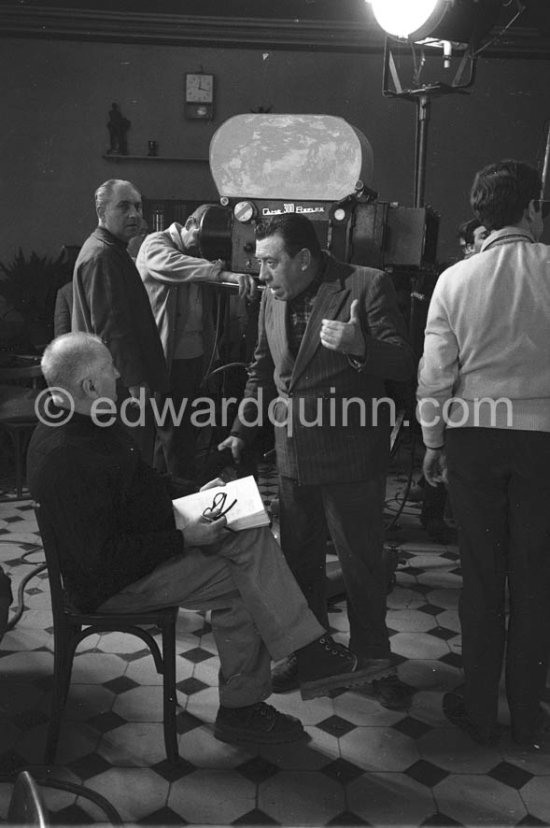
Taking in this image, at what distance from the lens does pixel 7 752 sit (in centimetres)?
222

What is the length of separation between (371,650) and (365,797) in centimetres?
53

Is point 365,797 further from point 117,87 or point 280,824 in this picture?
point 117,87

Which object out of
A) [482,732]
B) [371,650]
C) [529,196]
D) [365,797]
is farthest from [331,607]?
[529,196]

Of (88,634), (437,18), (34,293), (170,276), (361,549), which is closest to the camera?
(88,634)

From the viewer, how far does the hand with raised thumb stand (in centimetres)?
223

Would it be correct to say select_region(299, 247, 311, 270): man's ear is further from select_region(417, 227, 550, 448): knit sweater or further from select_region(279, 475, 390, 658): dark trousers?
select_region(279, 475, 390, 658): dark trousers

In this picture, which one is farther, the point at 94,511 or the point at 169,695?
the point at 169,695

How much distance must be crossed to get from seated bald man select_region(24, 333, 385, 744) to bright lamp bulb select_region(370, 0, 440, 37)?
187 centimetres

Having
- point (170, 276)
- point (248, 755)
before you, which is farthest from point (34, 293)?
point (248, 755)

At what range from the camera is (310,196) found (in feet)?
11.4

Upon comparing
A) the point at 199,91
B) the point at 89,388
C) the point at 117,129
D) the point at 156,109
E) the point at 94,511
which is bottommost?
the point at 94,511

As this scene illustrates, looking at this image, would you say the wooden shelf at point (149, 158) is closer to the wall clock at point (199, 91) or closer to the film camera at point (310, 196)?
the wall clock at point (199, 91)

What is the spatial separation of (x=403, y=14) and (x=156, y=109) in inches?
162

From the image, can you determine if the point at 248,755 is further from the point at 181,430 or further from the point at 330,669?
the point at 181,430
